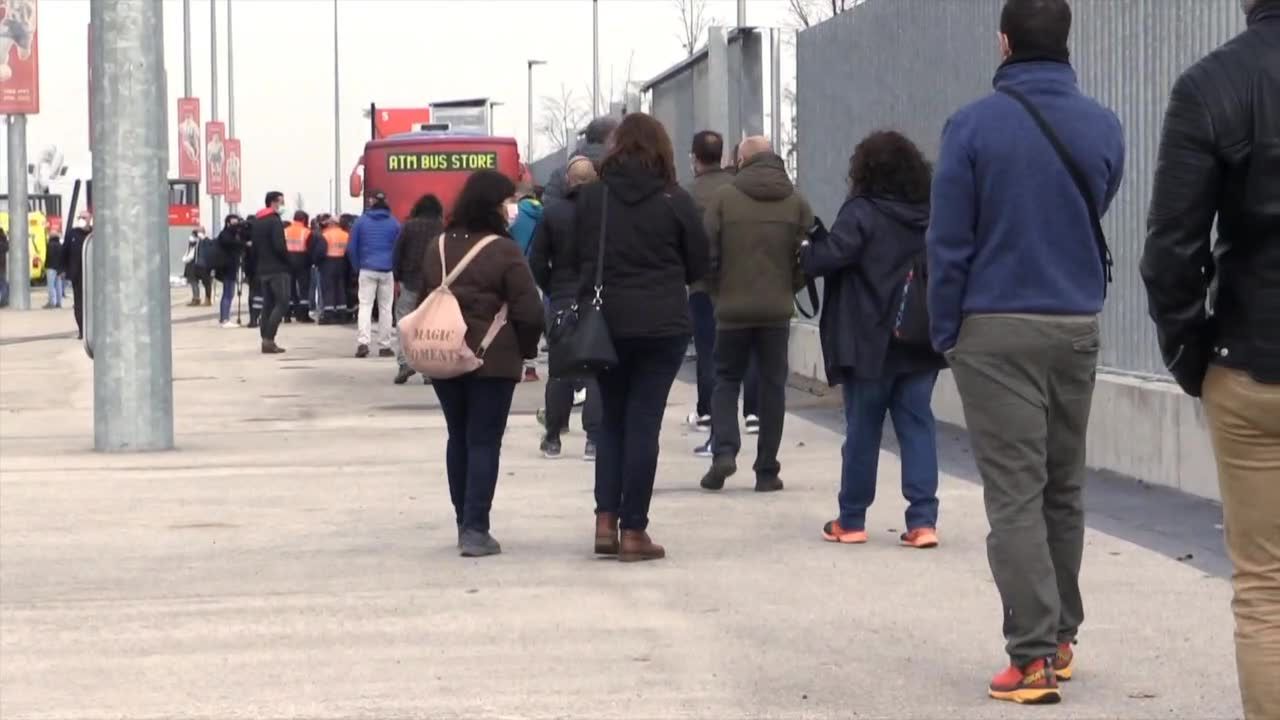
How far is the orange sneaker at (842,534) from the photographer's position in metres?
9.51

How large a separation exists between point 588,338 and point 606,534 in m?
0.89

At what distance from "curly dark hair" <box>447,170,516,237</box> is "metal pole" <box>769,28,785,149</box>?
36.6 feet

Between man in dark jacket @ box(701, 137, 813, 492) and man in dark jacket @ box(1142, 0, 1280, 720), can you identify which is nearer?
man in dark jacket @ box(1142, 0, 1280, 720)

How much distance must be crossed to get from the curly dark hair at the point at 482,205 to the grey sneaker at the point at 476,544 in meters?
→ 1.25

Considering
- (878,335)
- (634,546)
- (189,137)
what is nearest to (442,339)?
(634,546)

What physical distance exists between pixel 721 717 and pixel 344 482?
Answer: 20.9 ft

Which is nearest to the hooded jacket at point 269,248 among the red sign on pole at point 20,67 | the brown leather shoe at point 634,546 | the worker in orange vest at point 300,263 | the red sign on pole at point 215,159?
the worker in orange vest at point 300,263

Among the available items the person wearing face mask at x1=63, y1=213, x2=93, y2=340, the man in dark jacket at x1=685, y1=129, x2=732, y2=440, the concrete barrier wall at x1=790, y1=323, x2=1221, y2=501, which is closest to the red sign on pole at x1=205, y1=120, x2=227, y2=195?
the person wearing face mask at x1=63, y1=213, x2=93, y2=340

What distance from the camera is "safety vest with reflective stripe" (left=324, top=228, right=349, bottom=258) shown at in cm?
3378

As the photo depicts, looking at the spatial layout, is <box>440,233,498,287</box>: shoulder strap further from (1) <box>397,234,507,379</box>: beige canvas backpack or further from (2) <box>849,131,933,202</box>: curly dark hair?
(2) <box>849,131,933,202</box>: curly dark hair

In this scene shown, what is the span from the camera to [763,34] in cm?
2061

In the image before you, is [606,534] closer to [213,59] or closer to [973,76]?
[973,76]

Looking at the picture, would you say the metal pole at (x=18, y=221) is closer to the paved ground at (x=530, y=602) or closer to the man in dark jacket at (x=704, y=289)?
the paved ground at (x=530, y=602)

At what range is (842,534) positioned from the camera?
375 inches
